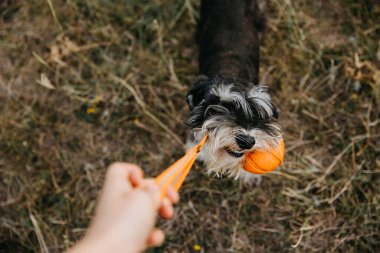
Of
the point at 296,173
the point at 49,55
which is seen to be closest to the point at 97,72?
the point at 49,55

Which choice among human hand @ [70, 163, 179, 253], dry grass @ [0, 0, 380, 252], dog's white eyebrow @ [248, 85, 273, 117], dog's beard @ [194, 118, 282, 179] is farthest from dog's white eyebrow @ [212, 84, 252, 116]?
human hand @ [70, 163, 179, 253]

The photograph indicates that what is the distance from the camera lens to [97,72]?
4.97 m

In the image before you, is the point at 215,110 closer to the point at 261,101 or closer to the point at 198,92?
the point at 198,92

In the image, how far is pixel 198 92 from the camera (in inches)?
139

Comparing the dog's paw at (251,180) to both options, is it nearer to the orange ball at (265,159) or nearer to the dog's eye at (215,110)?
the orange ball at (265,159)

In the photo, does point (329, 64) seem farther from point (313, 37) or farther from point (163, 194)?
point (163, 194)

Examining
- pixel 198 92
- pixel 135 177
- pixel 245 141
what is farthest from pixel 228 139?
pixel 135 177

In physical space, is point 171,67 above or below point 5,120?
above

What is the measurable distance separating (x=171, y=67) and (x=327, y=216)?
8.87 feet

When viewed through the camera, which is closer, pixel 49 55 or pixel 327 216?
pixel 327 216

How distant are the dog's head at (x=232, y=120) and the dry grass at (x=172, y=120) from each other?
117 centimetres

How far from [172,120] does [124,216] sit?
3.37 meters

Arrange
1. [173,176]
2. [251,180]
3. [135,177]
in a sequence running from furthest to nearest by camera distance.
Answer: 1. [251,180]
2. [173,176]
3. [135,177]

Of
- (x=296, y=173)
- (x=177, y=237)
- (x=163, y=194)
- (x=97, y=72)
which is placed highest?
(x=163, y=194)
